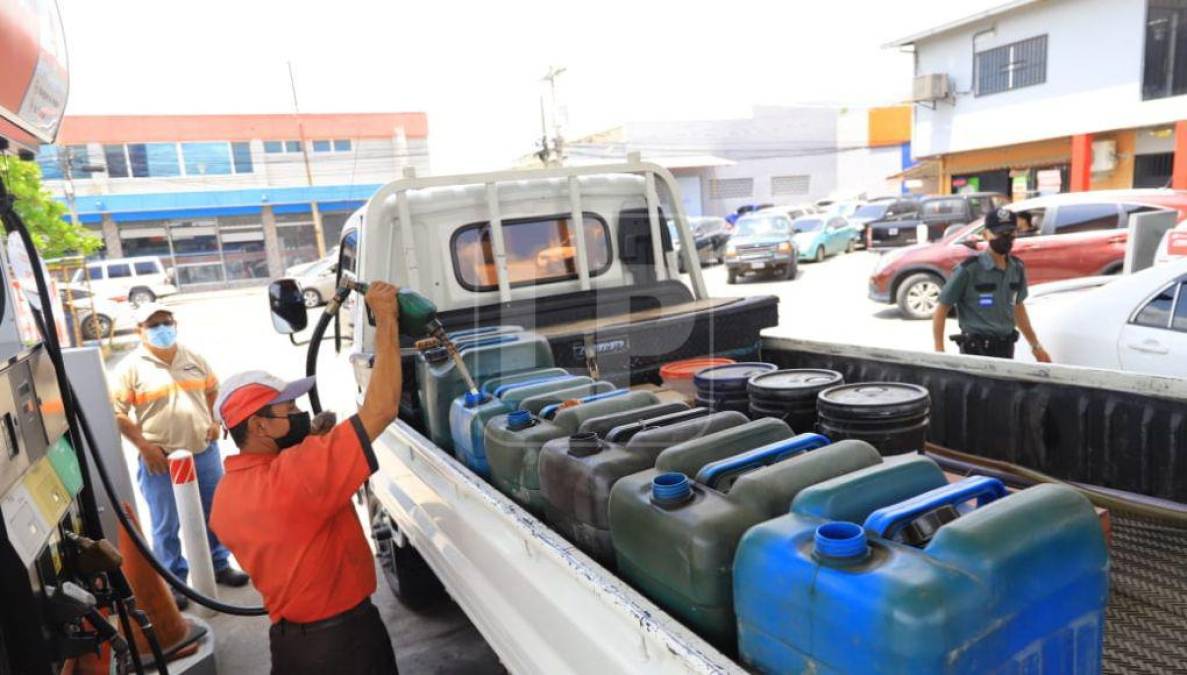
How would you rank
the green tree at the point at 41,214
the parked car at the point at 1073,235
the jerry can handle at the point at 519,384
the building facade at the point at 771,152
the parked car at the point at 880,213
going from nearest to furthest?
the jerry can handle at the point at 519,384 → the parked car at the point at 1073,235 → the green tree at the point at 41,214 → the parked car at the point at 880,213 → the building facade at the point at 771,152

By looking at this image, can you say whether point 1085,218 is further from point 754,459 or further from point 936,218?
point 754,459

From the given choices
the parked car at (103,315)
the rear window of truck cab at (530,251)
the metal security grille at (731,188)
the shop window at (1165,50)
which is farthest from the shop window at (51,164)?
the shop window at (1165,50)

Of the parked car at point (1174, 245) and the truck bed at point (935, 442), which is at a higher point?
the parked car at point (1174, 245)

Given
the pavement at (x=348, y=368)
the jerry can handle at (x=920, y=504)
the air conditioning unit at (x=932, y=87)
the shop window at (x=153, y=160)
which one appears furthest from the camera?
the shop window at (x=153, y=160)

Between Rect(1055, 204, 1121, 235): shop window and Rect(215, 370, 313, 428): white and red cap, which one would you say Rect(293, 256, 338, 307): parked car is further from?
Rect(215, 370, 313, 428): white and red cap

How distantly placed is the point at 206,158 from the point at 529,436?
123 ft

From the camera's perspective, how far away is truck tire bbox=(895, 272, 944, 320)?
11625 mm

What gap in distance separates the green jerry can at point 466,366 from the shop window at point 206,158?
3616cm

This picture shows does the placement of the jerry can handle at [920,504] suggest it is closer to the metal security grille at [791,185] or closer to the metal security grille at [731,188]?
the metal security grille at [731,188]

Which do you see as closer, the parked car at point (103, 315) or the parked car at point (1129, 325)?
the parked car at point (1129, 325)

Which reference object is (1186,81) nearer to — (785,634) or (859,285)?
(859,285)

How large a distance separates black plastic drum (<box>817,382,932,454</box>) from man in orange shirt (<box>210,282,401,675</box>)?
1.38 m

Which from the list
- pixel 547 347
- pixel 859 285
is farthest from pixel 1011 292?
pixel 859 285

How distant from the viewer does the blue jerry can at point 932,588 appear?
48.1 inches
